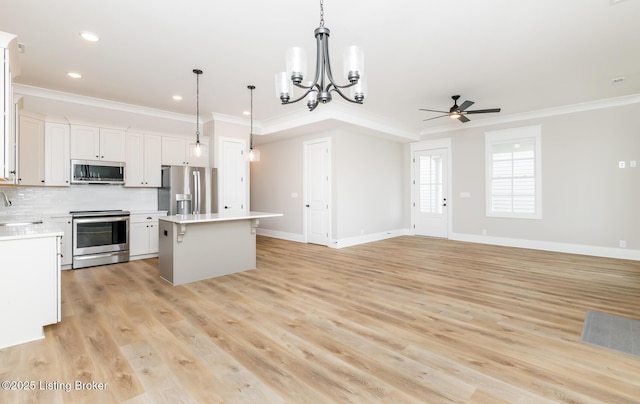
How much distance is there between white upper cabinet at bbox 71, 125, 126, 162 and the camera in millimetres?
4836

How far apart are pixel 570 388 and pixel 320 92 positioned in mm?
2625

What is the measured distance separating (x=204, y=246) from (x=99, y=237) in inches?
81.5

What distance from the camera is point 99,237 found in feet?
16.0

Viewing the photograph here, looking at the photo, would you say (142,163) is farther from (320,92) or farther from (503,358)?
(503,358)

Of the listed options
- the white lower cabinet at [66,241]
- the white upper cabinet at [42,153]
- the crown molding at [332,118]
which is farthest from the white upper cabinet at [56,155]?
the crown molding at [332,118]

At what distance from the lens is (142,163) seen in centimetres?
549

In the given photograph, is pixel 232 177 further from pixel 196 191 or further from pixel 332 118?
pixel 332 118

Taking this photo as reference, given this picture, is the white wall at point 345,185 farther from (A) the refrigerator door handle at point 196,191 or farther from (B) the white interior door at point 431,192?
(A) the refrigerator door handle at point 196,191

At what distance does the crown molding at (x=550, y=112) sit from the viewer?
5.39 m

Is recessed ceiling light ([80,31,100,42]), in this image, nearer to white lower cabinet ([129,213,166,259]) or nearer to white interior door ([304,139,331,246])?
white lower cabinet ([129,213,166,259])

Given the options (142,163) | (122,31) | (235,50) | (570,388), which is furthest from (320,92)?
(142,163)

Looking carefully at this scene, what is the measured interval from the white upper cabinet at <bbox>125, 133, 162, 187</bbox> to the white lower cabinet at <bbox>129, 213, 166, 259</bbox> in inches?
25.2

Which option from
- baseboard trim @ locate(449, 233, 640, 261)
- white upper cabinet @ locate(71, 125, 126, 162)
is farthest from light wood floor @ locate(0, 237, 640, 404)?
white upper cabinet @ locate(71, 125, 126, 162)

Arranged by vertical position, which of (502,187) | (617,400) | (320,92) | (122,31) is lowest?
(617,400)
